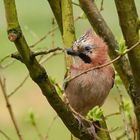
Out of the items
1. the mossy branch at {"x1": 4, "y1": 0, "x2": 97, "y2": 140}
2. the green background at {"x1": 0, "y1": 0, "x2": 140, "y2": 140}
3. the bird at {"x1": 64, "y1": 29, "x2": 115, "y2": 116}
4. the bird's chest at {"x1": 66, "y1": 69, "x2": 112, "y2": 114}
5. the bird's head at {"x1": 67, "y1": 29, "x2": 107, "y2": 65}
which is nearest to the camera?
the mossy branch at {"x1": 4, "y1": 0, "x2": 97, "y2": 140}

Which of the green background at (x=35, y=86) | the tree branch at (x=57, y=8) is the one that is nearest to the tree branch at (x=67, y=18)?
the tree branch at (x=57, y=8)

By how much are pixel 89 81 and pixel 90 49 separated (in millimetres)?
214

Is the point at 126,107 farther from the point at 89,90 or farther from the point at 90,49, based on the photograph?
the point at 89,90

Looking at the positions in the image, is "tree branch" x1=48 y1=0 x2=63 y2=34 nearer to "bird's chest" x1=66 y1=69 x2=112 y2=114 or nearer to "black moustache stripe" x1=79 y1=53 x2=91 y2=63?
"black moustache stripe" x1=79 y1=53 x2=91 y2=63

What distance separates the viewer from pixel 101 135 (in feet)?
10.1

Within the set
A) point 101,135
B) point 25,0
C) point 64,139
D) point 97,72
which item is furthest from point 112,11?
point 101,135

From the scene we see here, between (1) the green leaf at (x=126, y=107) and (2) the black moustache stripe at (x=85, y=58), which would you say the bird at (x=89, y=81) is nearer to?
(2) the black moustache stripe at (x=85, y=58)

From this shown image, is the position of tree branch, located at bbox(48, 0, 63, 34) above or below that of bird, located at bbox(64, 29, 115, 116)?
above

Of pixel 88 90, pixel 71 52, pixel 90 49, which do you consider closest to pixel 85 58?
pixel 90 49

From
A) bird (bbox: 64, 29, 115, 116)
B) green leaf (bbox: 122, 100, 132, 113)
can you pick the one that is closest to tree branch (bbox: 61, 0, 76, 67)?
green leaf (bbox: 122, 100, 132, 113)

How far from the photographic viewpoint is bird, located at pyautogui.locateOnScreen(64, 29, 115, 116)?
3684 mm

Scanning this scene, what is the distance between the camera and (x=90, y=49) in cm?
374

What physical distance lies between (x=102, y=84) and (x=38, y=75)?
1609mm

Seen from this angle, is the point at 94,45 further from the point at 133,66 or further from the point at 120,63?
Result: the point at 133,66
